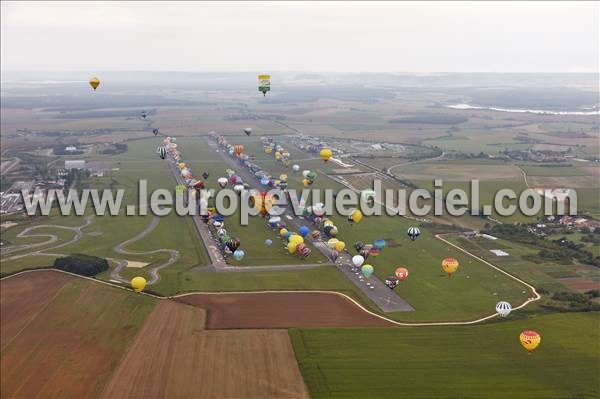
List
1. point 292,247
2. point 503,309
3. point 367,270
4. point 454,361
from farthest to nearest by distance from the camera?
point 292,247
point 367,270
point 503,309
point 454,361

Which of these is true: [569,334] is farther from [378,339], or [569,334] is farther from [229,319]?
[229,319]

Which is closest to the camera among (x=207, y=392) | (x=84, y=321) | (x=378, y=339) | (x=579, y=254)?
(x=207, y=392)

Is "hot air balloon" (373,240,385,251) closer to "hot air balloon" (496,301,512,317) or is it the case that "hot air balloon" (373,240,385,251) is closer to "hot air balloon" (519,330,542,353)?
"hot air balloon" (496,301,512,317)

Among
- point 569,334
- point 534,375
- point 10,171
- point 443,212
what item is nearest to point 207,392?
point 534,375

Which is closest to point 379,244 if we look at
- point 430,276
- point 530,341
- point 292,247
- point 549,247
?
point 430,276

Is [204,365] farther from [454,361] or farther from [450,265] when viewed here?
[450,265]
